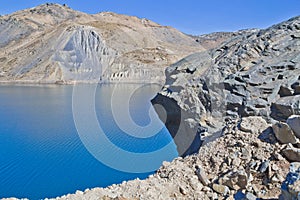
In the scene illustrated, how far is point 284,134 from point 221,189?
4.25 feet

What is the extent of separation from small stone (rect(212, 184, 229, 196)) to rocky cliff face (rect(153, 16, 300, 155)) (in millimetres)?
1811

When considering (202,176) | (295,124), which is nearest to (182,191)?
(202,176)

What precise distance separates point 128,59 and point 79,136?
141 ft

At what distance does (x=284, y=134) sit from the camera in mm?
4824

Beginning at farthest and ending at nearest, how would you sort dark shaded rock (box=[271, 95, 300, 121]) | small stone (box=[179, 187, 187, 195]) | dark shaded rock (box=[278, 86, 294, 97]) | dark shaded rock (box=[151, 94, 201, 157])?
dark shaded rock (box=[151, 94, 201, 157]), dark shaded rock (box=[278, 86, 294, 97]), dark shaded rock (box=[271, 95, 300, 121]), small stone (box=[179, 187, 187, 195])

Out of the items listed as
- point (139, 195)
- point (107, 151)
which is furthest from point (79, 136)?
point (139, 195)

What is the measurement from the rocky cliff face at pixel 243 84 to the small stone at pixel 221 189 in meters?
1.81

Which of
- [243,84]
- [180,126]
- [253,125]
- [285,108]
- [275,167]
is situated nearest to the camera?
[275,167]

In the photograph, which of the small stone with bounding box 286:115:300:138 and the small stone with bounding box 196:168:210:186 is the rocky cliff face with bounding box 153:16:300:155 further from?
the small stone with bounding box 196:168:210:186

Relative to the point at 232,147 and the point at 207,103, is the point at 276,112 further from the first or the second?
the point at 207,103

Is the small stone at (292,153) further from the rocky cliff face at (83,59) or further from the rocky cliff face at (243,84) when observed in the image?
the rocky cliff face at (83,59)

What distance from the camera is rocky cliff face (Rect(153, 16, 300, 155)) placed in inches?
263

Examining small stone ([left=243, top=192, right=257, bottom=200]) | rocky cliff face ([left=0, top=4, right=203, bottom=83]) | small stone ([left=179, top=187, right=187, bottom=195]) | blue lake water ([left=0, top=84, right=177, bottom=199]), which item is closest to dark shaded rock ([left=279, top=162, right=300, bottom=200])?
small stone ([left=243, top=192, right=257, bottom=200])

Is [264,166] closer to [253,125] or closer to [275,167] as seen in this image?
[275,167]
